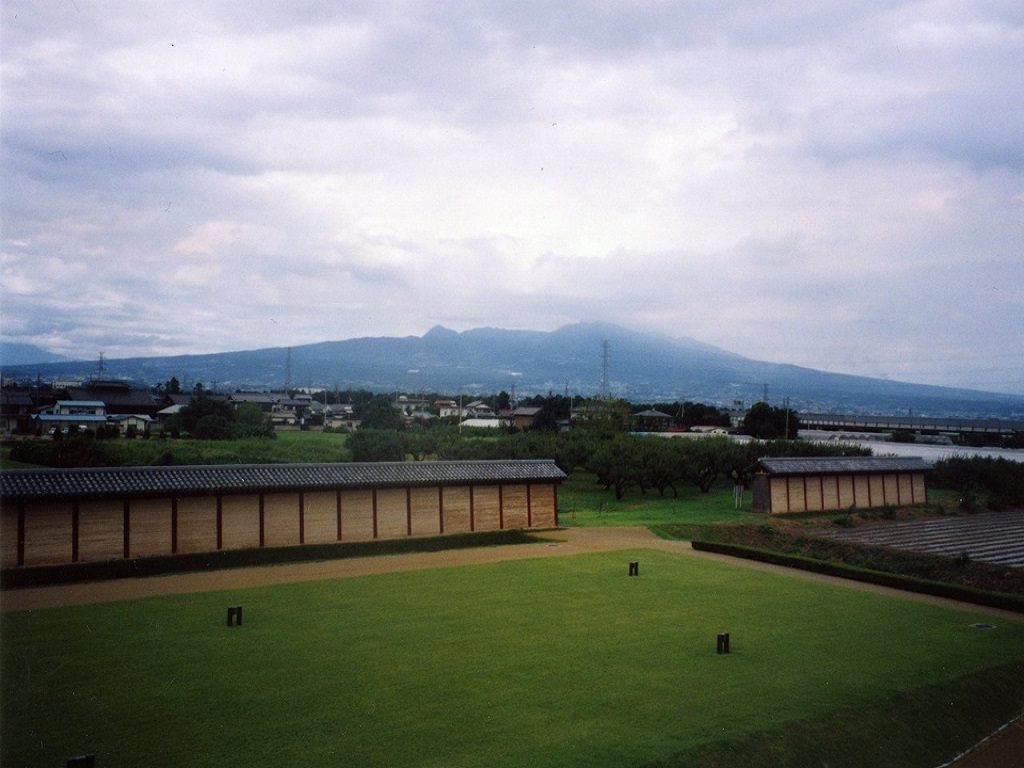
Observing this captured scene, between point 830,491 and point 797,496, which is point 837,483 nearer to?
point 830,491

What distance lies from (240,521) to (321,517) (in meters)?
2.91

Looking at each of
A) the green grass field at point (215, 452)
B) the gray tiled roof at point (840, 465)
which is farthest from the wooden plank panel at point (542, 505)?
the green grass field at point (215, 452)

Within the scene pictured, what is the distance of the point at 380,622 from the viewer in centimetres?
1789

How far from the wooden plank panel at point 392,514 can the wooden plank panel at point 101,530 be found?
352 inches

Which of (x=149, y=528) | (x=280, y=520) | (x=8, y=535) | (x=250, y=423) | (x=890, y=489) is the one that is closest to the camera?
(x=8, y=535)

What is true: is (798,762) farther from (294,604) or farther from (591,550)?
(591,550)

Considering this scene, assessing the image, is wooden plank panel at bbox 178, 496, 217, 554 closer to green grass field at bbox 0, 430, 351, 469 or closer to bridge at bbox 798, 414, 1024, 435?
green grass field at bbox 0, 430, 351, 469

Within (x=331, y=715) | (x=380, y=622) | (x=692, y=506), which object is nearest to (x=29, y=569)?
(x=380, y=622)

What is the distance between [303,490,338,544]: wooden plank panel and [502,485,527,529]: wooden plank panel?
758cm

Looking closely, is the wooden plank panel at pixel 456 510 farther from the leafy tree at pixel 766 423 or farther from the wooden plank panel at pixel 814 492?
the leafy tree at pixel 766 423

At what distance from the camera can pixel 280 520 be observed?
28547 mm

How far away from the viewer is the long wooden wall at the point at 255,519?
24.4 metres

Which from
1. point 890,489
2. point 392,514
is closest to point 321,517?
point 392,514

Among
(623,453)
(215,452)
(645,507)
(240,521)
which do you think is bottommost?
(645,507)
